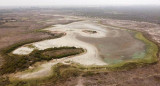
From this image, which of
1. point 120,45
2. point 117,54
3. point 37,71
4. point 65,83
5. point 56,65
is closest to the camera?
point 65,83

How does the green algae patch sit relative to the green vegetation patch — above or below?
below

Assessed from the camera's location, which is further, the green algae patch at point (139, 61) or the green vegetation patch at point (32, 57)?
the green algae patch at point (139, 61)

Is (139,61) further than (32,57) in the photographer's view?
No

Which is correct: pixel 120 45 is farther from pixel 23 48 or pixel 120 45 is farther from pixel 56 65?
pixel 23 48

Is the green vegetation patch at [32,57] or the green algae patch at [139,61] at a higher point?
the green vegetation patch at [32,57]

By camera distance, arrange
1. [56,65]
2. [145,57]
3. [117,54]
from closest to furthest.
A: 1. [56,65]
2. [145,57]
3. [117,54]

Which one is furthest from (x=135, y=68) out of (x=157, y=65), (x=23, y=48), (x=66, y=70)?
(x=23, y=48)

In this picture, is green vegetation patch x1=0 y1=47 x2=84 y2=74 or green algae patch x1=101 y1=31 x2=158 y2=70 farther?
green algae patch x1=101 y1=31 x2=158 y2=70

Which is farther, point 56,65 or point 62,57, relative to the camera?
point 62,57

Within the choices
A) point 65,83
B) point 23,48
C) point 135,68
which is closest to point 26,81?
point 65,83

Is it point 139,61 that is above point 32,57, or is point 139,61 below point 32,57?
below
